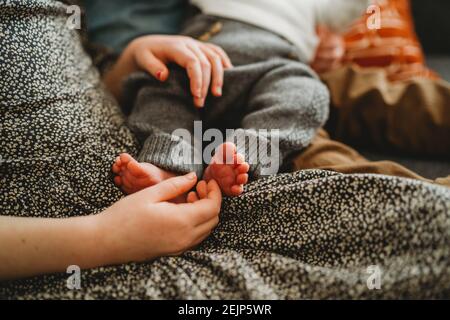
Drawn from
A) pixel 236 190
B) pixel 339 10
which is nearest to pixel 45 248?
pixel 236 190

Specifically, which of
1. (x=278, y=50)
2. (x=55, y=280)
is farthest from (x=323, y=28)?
(x=55, y=280)

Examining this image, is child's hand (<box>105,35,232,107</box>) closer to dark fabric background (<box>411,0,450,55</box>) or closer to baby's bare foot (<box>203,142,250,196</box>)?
baby's bare foot (<box>203,142,250,196</box>)

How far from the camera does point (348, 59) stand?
3.13 ft

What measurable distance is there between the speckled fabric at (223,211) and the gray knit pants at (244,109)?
60mm

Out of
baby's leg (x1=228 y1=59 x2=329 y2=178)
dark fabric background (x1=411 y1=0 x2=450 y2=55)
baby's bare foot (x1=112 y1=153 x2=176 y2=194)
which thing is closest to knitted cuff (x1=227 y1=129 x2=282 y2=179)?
baby's leg (x1=228 y1=59 x2=329 y2=178)

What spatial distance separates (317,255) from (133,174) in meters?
0.25

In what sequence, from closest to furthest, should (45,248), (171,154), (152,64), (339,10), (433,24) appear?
(45,248)
(171,154)
(152,64)
(339,10)
(433,24)

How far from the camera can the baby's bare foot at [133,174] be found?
0.53m

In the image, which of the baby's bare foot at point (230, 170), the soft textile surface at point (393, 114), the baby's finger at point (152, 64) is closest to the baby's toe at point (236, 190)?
the baby's bare foot at point (230, 170)

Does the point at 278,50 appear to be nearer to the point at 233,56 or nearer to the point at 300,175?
the point at 233,56

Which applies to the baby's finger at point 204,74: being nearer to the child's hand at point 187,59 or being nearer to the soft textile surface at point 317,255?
the child's hand at point 187,59

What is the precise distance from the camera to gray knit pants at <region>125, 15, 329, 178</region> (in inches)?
23.0

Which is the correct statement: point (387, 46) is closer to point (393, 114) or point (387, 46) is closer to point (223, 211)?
point (393, 114)

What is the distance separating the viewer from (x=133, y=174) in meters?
0.53
